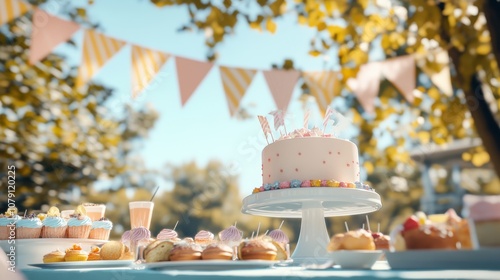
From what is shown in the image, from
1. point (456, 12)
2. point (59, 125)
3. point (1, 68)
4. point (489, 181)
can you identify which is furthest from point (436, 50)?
point (489, 181)

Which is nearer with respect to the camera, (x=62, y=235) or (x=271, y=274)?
(x=271, y=274)

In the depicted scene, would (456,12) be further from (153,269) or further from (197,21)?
(153,269)

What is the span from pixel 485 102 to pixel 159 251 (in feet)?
10.9

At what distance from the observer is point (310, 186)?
2324mm

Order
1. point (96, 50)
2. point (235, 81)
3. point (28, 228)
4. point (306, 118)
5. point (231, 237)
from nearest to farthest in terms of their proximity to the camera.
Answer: point (231, 237) < point (28, 228) < point (306, 118) < point (96, 50) < point (235, 81)

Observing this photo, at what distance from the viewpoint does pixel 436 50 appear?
14.3ft

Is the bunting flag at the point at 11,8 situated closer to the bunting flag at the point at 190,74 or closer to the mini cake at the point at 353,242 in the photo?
the bunting flag at the point at 190,74

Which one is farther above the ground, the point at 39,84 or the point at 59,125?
the point at 39,84

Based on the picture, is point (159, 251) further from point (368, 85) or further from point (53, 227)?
point (368, 85)

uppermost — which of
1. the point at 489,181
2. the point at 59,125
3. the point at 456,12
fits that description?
the point at 456,12

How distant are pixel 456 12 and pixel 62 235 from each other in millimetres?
3978

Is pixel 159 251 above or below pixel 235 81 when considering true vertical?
below

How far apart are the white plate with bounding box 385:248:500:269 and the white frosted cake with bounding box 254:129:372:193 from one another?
98 centimetres

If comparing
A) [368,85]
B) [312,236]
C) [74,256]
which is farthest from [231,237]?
[368,85]
